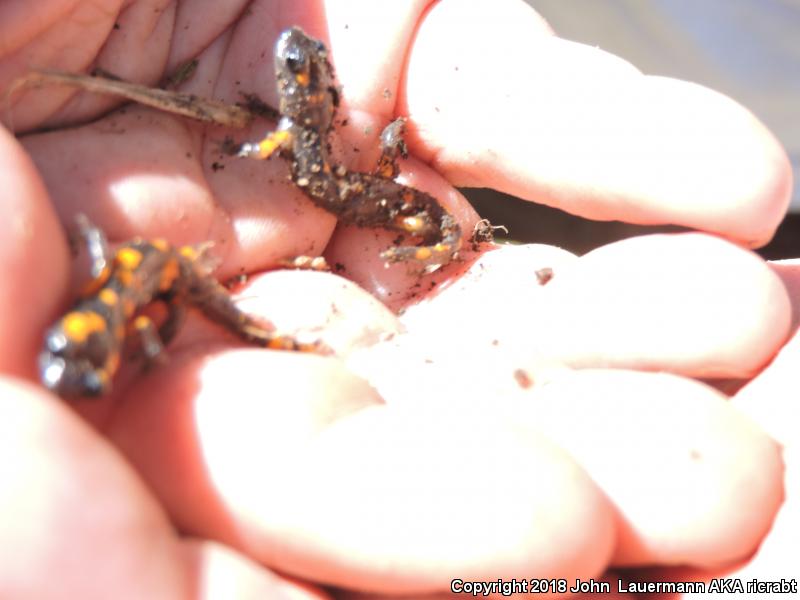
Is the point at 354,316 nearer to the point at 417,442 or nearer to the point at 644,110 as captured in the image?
the point at 417,442

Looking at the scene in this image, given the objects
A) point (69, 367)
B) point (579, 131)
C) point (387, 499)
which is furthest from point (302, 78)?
point (387, 499)

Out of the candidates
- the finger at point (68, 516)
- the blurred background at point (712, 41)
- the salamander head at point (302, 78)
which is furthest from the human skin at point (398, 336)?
the blurred background at point (712, 41)

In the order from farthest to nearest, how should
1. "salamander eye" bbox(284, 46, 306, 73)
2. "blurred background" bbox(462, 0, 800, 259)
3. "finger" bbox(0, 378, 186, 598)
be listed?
1. "blurred background" bbox(462, 0, 800, 259)
2. "salamander eye" bbox(284, 46, 306, 73)
3. "finger" bbox(0, 378, 186, 598)

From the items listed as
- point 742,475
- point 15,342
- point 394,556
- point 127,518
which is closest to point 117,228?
point 15,342

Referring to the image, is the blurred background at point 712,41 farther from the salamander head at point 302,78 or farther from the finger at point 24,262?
the finger at point 24,262

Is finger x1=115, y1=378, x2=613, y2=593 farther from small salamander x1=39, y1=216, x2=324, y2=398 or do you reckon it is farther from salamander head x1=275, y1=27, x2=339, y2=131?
salamander head x1=275, y1=27, x2=339, y2=131

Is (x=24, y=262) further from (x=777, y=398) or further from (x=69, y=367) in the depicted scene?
(x=777, y=398)

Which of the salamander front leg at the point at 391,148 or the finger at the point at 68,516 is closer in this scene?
the finger at the point at 68,516

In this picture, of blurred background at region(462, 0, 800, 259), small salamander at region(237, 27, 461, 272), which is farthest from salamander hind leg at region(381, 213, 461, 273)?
blurred background at region(462, 0, 800, 259)
